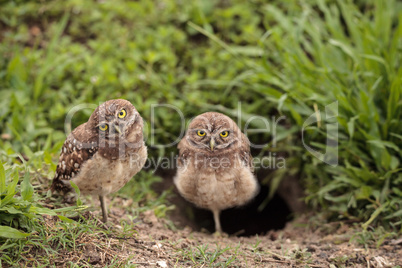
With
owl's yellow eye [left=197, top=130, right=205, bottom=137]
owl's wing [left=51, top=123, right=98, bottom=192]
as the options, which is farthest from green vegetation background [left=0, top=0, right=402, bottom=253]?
owl's yellow eye [left=197, top=130, right=205, bottom=137]

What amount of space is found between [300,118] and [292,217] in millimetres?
1554

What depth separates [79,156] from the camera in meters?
3.35

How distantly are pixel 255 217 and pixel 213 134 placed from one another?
2.52 meters

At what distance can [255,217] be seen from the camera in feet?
19.5

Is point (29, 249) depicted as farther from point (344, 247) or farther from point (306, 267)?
point (344, 247)

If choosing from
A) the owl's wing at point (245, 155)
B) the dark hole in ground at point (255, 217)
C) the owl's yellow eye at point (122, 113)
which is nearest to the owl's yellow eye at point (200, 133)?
the owl's wing at point (245, 155)

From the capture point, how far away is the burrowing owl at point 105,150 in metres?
3.16

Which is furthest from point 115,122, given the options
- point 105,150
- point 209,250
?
point 209,250

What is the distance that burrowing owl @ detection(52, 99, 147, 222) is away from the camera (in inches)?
124

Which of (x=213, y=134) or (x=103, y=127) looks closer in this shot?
(x=103, y=127)

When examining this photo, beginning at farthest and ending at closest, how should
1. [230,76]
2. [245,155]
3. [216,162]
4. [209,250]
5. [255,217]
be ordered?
[255,217] < [230,76] < [245,155] < [216,162] < [209,250]

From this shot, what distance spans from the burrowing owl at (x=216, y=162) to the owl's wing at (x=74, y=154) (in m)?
1.03

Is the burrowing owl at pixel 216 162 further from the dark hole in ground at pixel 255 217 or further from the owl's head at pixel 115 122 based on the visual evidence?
the dark hole in ground at pixel 255 217

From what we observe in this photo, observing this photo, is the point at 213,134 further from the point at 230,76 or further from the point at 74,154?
the point at 230,76
